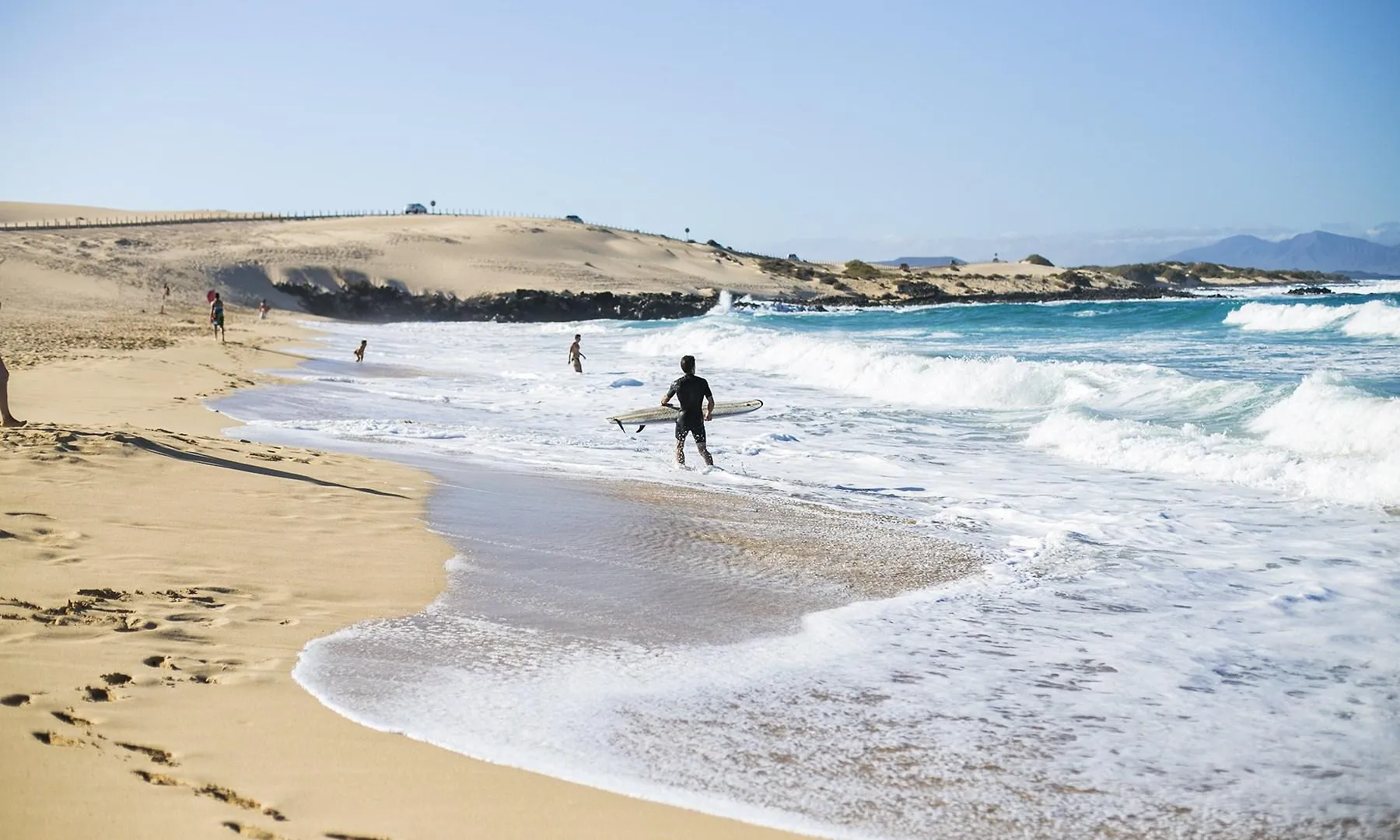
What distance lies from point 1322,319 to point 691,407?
32900mm

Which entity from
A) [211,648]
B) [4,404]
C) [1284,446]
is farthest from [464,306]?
[211,648]

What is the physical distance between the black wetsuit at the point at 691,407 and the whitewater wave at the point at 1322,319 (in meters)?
26.7

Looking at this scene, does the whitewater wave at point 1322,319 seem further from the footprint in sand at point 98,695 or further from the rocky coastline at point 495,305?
the footprint in sand at point 98,695

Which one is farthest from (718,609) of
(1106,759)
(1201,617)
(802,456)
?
(802,456)

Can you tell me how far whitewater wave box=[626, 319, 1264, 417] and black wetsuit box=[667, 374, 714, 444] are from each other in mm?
7699

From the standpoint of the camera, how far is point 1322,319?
37.0m

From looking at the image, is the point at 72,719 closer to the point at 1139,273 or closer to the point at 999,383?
the point at 999,383

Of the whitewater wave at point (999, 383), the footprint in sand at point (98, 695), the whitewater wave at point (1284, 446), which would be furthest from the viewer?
the whitewater wave at point (999, 383)

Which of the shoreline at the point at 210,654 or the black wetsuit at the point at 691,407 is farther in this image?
the black wetsuit at the point at 691,407

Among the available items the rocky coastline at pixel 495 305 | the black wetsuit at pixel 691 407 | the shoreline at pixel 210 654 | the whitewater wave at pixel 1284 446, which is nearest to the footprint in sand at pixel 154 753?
the shoreline at pixel 210 654

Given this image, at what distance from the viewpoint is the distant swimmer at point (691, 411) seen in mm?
12648

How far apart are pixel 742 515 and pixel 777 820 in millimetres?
5818

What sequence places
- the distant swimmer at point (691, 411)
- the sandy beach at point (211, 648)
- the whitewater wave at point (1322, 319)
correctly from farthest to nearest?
the whitewater wave at point (1322, 319) → the distant swimmer at point (691, 411) → the sandy beach at point (211, 648)

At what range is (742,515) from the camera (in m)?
9.51
